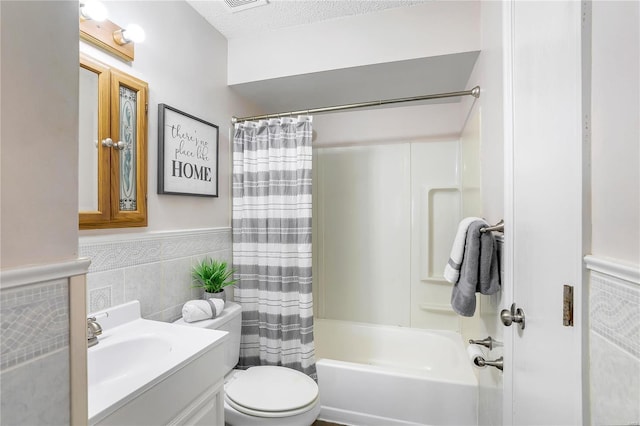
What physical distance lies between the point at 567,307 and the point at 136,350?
138 cm

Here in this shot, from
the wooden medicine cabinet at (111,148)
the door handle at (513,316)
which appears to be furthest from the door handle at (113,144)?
the door handle at (513,316)

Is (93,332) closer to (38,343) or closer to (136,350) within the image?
(136,350)

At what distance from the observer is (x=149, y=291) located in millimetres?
1418

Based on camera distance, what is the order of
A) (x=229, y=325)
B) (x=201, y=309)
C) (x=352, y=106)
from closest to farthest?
(x=201, y=309)
(x=229, y=325)
(x=352, y=106)

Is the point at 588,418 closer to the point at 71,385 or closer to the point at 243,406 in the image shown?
the point at 71,385

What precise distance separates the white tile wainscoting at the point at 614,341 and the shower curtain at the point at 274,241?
1.39 m

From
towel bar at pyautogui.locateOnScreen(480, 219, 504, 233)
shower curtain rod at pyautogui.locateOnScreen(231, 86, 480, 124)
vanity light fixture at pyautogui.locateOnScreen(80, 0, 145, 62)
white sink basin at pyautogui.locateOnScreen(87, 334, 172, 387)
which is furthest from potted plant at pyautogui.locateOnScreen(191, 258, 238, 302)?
towel bar at pyautogui.locateOnScreen(480, 219, 504, 233)

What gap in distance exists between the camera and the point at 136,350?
115 centimetres

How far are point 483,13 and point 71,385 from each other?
201 centimetres

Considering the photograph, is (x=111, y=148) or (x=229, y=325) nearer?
(x=111, y=148)

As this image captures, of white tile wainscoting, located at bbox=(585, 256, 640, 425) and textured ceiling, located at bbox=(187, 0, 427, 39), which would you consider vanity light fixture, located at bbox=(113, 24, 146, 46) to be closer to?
textured ceiling, located at bbox=(187, 0, 427, 39)

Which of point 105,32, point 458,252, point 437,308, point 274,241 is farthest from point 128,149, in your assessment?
point 437,308

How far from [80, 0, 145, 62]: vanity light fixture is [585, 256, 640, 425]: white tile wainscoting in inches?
65.4

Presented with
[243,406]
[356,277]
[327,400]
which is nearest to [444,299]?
[356,277]
